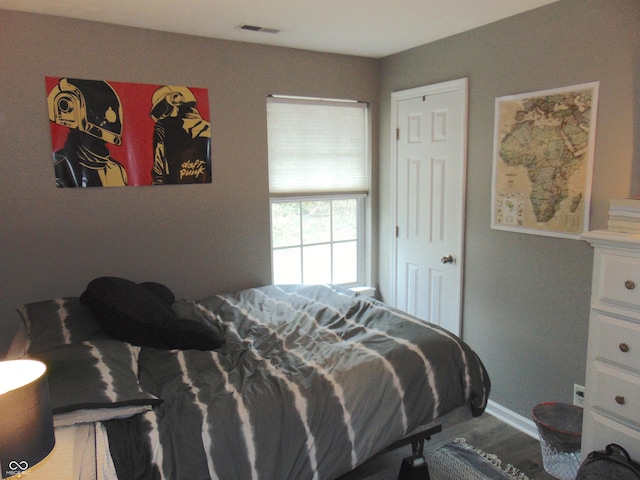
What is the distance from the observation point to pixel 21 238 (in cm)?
266

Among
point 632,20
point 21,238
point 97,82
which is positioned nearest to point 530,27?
point 632,20

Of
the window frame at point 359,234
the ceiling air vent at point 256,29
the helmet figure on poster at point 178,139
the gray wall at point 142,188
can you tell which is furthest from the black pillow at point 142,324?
the ceiling air vent at point 256,29

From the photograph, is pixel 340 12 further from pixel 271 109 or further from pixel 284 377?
pixel 284 377

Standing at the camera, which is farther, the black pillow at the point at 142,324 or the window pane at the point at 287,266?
the window pane at the point at 287,266

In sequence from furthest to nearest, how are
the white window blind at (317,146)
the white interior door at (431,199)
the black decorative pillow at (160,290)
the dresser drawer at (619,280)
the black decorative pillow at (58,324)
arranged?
the white window blind at (317,146), the white interior door at (431,199), the black decorative pillow at (160,290), the black decorative pillow at (58,324), the dresser drawer at (619,280)

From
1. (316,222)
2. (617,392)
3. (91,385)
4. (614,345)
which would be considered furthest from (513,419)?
(91,385)

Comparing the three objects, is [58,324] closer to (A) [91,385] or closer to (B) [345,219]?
(A) [91,385]

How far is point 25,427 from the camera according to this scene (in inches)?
43.1

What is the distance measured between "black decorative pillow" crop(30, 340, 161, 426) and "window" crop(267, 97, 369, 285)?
6.06 feet

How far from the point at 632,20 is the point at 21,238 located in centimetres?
336

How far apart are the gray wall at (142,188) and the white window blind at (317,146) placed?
103 millimetres

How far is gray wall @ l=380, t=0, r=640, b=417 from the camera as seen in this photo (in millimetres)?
2262

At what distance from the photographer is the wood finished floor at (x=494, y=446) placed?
2.51 m

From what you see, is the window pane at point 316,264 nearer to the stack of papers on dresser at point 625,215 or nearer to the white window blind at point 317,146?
the white window blind at point 317,146
